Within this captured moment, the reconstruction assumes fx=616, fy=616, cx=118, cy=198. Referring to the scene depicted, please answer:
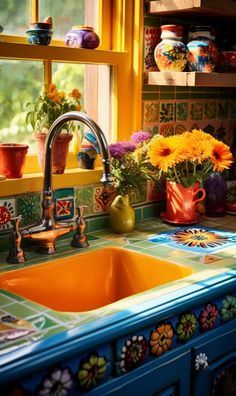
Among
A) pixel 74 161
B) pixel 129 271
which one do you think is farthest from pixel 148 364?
pixel 74 161

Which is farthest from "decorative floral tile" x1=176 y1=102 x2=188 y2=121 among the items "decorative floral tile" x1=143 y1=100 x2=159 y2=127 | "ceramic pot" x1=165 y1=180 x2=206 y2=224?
"ceramic pot" x1=165 y1=180 x2=206 y2=224

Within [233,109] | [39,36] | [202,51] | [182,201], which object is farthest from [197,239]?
[233,109]

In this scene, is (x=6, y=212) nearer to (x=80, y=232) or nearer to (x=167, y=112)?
(x=80, y=232)

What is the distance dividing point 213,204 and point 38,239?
0.86 m

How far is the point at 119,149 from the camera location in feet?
7.12

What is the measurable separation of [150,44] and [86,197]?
657 millimetres

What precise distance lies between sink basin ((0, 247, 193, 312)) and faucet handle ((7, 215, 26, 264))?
0.20 feet

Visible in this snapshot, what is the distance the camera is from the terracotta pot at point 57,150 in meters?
2.04

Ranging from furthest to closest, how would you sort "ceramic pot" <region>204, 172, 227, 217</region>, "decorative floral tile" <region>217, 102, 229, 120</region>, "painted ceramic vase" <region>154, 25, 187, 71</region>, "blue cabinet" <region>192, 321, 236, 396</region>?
1. "decorative floral tile" <region>217, 102, 229, 120</region>
2. "ceramic pot" <region>204, 172, 227, 217</region>
3. "painted ceramic vase" <region>154, 25, 187, 71</region>
4. "blue cabinet" <region>192, 321, 236, 396</region>

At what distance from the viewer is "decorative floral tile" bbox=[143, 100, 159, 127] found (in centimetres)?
238

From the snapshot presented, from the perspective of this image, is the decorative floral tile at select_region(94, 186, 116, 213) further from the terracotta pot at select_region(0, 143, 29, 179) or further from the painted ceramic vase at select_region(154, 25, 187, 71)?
the painted ceramic vase at select_region(154, 25, 187, 71)

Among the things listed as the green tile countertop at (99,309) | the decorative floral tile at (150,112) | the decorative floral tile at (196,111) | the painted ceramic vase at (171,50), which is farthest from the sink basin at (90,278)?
the decorative floral tile at (196,111)

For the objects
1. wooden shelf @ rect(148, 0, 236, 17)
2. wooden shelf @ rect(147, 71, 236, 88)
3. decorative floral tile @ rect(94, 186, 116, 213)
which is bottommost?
decorative floral tile @ rect(94, 186, 116, 213)

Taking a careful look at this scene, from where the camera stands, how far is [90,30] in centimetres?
212
